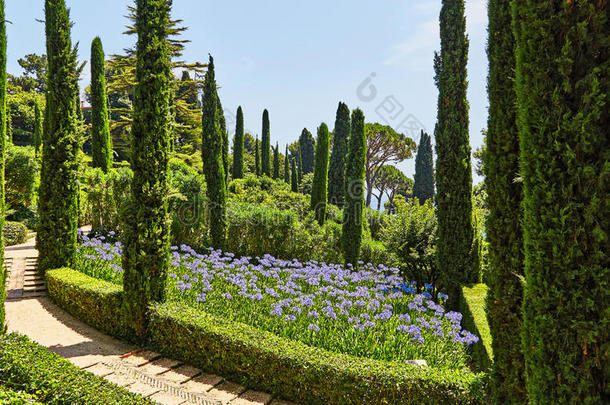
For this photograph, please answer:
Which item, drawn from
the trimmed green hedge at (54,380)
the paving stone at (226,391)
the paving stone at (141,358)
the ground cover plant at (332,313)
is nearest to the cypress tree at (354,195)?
the ground cover plant at (332,313)

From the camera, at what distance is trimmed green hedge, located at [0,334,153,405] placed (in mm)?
3291

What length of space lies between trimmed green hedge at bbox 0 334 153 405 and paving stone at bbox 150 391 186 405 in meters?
0.73

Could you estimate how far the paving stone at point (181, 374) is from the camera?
15.6ft

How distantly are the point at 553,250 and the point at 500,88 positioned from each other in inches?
76.5

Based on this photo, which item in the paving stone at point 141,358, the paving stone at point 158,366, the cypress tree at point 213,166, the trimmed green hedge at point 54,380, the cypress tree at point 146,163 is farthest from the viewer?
the cypress tree at point 213,166

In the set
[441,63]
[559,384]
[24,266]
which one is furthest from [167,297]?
[441,63]

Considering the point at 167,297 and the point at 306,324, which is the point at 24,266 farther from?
the point at 306,324

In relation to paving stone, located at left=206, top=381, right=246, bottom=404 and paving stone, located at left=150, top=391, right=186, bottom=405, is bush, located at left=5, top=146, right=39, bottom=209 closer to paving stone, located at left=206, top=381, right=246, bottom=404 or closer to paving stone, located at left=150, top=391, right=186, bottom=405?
paving stone, located at left=150, top=391, right=186, bottom=405

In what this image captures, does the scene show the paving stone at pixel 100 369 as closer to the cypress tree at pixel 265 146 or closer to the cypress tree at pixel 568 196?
the cypress tree at pixel 568 196

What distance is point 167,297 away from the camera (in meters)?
6.32

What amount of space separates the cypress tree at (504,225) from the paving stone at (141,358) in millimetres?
4743

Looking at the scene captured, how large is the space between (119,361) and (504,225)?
5412mm

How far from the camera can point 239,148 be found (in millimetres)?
28031

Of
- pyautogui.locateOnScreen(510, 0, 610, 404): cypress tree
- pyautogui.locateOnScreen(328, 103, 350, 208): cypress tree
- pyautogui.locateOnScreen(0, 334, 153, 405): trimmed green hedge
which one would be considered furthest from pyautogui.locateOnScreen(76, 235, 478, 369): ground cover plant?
pyautogui.locateOnScreen(328, 103, 350, 208): cypress tree
